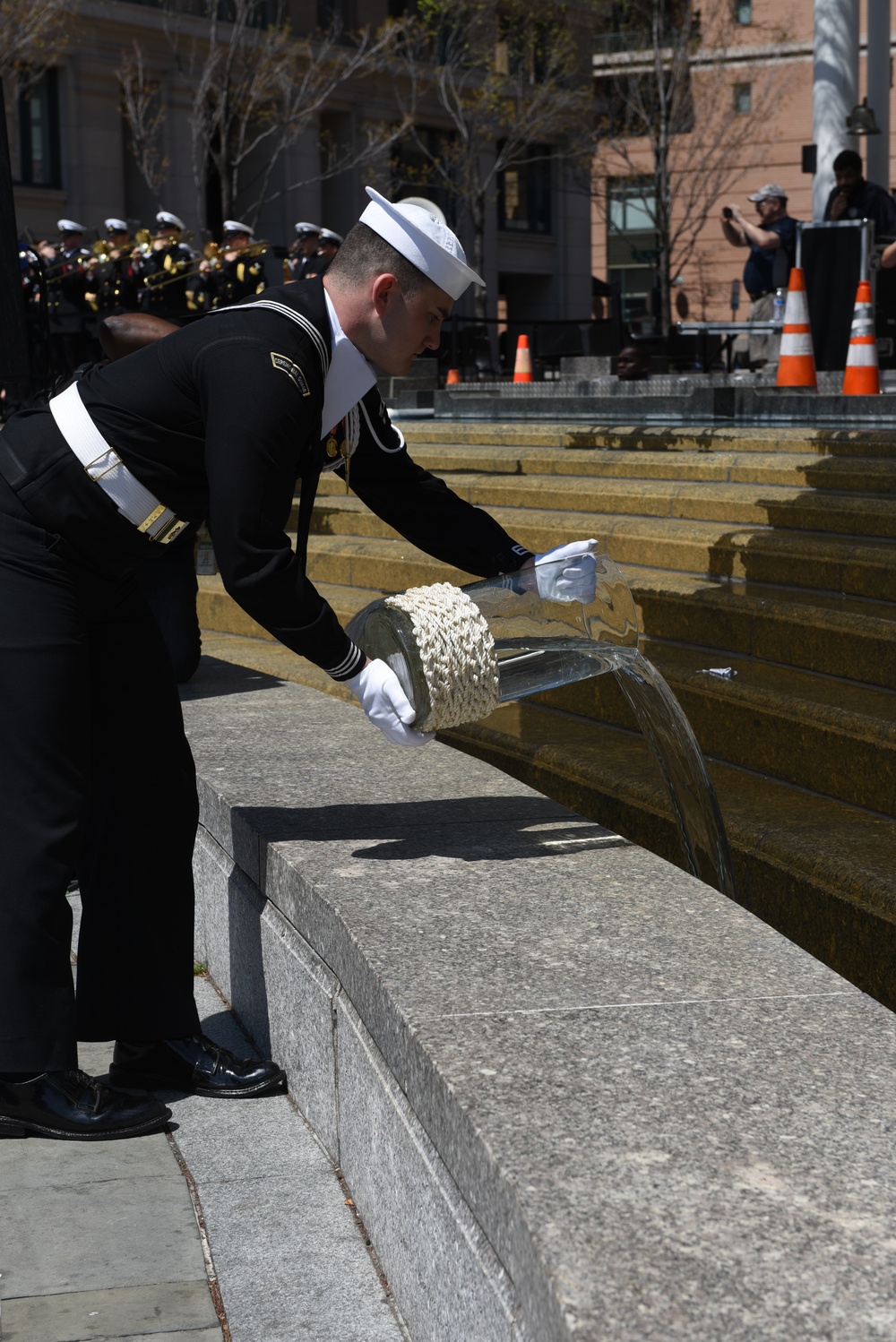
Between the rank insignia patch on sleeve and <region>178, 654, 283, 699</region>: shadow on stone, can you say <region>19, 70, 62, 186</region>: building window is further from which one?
the rank insignia patch on sleeve

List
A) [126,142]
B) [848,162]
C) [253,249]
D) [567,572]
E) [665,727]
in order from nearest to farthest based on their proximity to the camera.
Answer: [567,572] < [665,727] < [848,162] < [253,249] < [126,142]

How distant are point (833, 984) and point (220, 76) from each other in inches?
1363

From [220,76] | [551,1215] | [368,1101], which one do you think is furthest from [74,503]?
[220,76]

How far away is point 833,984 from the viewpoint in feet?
8.82

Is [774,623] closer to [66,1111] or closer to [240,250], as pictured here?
[66,1111]

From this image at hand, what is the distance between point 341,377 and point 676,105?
4079 centimetres

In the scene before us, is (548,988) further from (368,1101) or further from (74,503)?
(74,503)

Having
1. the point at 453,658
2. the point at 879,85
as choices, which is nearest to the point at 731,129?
the point at 879,85

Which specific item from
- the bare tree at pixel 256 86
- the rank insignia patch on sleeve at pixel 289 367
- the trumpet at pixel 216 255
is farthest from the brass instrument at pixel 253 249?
the rank insignia patch on sleeve at pixel 289 367

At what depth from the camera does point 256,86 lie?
34.2 m

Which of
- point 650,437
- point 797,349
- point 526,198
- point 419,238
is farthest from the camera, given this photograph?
point 526,198

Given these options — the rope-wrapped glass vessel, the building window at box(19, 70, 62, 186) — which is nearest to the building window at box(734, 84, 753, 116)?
the building window at box(19, 70, 62, 186)

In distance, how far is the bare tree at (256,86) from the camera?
3422 centimetres

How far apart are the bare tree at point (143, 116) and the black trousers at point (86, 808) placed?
104ft
